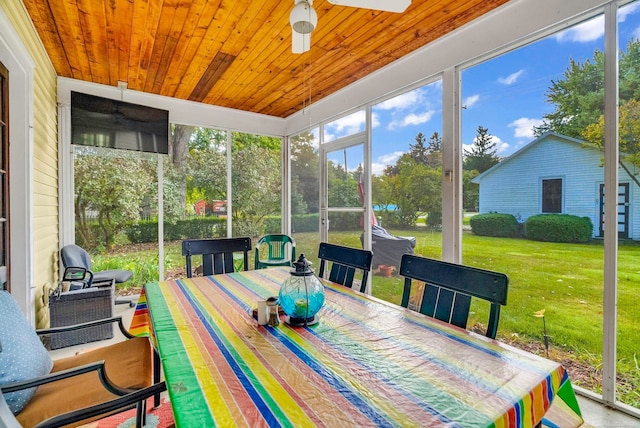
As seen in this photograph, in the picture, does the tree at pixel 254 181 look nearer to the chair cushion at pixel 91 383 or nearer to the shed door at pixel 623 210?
the chair cushion at pixel 91 383

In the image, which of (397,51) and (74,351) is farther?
(397,51)

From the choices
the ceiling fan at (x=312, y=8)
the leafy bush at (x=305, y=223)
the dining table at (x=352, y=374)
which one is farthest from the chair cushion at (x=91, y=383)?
the leafy bush at (x=305, y=223)

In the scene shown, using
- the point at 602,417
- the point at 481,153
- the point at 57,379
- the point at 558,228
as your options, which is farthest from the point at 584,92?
the point at 57,379

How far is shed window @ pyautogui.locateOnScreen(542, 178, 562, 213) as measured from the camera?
215 cm

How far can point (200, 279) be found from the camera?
2189 millimetres

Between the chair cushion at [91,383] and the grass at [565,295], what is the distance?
2.36 m

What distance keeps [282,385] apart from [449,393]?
47cm

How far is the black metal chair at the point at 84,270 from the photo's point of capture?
3.10 meters

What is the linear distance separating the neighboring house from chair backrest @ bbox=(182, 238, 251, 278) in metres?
2.13

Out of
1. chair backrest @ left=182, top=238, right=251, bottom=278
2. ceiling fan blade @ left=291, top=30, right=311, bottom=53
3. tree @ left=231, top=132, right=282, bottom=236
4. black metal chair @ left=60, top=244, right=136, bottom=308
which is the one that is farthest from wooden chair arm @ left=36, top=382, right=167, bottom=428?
tree @ left=231, top=132, right=282, bottom=236

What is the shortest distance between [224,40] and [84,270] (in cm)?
256

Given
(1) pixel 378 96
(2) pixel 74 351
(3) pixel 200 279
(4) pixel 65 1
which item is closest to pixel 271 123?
(1) pixel 378 96

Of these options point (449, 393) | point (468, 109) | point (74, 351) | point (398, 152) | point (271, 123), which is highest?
point (271, 123)

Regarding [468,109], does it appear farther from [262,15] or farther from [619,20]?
[262,15]
